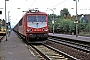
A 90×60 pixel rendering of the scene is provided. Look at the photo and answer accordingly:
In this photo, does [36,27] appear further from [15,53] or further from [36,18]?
[15,53]

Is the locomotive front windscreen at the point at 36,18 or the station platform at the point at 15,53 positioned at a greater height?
the locomotive front windscreen at the point at 36,18

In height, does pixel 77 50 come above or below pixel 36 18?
below

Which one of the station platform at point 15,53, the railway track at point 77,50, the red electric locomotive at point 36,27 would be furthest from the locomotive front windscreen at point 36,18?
the station platform at point 15,53

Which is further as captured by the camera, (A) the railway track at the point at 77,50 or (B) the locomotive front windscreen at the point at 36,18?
(B) the locomotive front windscreen at the point at 36,18

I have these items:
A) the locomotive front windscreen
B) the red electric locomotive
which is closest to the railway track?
the red electric locomotive

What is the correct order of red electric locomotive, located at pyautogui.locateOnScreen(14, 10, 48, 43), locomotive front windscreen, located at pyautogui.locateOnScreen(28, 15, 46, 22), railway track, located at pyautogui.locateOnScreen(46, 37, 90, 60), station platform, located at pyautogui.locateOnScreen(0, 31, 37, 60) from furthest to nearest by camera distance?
locomotive front windscreen, located at pyautogui.locateOnScreen(28, 15, 46, 22)
red electric locomotive, located at pyautogui.locateOnScreen(14, 10, 48, 43)
railway track, located at pyautogui.locateOnScreen(46, 37, 90, 60)
station platform, located at pyautogui.locateOnScreen(0, 31, 37, 60)

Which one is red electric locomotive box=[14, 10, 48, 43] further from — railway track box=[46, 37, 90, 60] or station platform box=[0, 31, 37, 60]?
station platform box=[0, 31, 37, 60]

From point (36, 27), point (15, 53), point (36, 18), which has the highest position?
point (36, 18)

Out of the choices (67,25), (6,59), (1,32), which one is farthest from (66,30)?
(6,59)

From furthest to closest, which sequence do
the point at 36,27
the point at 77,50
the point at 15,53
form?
the point at 36,27, the point at 77,50, the point at 15,53

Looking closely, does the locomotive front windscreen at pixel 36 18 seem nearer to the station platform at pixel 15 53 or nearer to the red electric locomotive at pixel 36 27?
the red electric locomotive at pixel 36 27

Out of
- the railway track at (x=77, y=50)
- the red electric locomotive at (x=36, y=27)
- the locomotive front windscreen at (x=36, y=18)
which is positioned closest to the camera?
the railway track at (x=77, y=50)

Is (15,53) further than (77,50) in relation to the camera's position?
No

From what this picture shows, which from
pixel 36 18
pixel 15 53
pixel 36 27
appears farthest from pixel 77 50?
pixel 36 18
